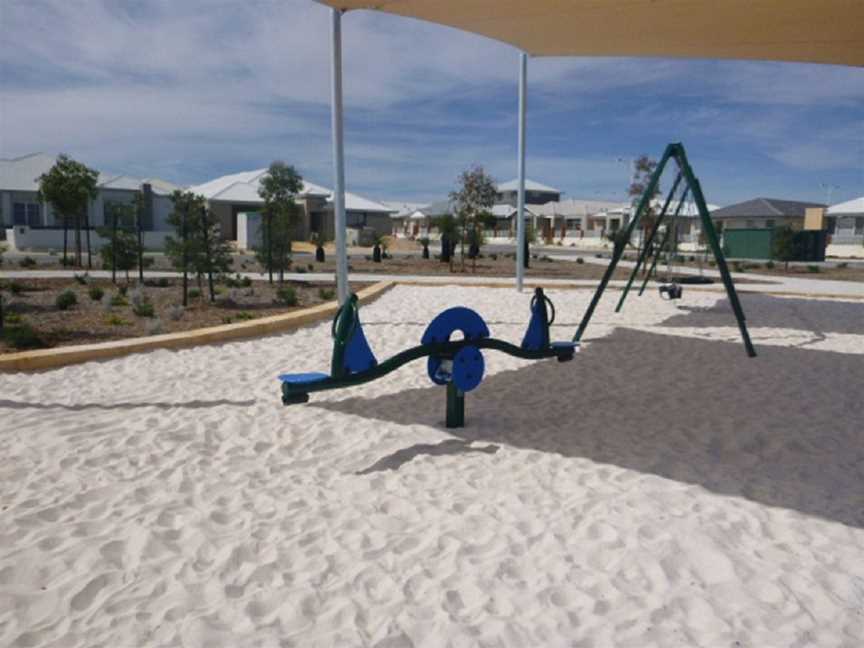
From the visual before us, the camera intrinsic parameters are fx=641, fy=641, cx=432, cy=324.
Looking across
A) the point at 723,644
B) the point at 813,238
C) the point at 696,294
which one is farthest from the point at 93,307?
the point at 813,238

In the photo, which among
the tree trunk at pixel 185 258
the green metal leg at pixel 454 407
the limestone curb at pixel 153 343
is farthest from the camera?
the tree trunk at pixel 185 258

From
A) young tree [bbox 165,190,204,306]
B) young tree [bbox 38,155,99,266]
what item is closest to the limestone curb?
young tree [bbox 165,190,204,306]

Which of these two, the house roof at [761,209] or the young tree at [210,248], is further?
the house roof at [761,209]

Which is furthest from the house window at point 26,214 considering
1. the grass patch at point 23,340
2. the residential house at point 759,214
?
the residential house at point 759,214

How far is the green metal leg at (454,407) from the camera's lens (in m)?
4.26

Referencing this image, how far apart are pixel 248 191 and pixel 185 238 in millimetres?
33071

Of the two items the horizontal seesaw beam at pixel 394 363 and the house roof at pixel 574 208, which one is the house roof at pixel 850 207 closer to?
the house roof at pixel 574 208

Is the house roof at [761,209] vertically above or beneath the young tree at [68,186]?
above

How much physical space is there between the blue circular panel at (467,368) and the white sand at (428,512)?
1.08ft

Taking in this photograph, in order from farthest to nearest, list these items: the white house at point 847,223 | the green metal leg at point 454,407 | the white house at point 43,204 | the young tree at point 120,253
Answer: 1. the white house at point 847,223
2. the white house at point 43,204
3. the young tree at point 120,253
4. the green metal leg at point 454,407

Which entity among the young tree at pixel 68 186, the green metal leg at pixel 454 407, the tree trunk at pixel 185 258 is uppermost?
the young tree at pixel 68 186

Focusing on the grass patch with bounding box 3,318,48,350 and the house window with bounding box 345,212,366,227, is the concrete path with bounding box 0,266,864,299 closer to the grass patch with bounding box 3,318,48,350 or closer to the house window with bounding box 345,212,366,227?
the grass patch with bounding box 3,318,48,350

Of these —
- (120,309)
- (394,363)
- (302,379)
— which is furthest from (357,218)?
(302,379)

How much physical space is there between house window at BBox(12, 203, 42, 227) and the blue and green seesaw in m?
40.0
